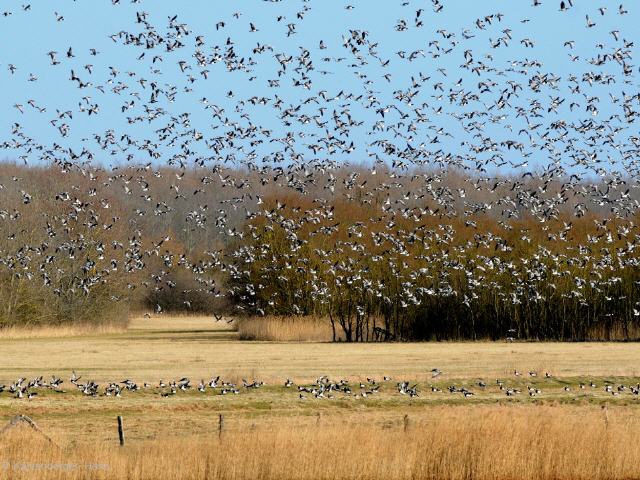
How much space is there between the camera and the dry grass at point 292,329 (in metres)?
84.4

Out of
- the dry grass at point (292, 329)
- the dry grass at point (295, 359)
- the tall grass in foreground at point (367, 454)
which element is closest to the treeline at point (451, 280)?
the dry grass at point (292, 329)

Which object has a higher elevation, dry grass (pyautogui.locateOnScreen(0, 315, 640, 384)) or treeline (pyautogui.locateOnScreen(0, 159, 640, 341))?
treeline (pyautogui.locateOnScreen(0, 159, 640, 341))

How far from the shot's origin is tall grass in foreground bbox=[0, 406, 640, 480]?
22906 mm

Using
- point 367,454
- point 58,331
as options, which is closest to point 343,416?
point 367,454

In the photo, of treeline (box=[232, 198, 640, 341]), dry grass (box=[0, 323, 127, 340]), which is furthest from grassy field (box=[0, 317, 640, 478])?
dry grass (box=[0, 323, 127, 340])

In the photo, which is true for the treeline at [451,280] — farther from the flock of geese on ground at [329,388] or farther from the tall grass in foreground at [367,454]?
the tall grass in foreground at [367,454]

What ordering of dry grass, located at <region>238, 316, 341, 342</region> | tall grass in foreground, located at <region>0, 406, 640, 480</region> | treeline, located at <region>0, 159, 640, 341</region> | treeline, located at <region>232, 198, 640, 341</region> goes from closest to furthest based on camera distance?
tall grass in foreground, located at <region>0, 406, 640, 480</region> < treeline, located at <region>0, 159, 640, 341</region> < treeline, located at <region>232, 198, 640, 341</region> < dry grass, located at <region>238, 316, 341, 342</region>

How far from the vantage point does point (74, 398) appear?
37.5 metres

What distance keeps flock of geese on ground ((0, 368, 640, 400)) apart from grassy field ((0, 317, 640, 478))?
20cm

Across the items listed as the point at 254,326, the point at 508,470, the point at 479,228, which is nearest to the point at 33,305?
the point at 254,326

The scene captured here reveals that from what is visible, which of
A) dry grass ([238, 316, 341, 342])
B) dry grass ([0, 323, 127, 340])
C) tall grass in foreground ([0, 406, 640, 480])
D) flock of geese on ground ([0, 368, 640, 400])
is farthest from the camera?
dry grass ([0, 323, 127, 340])

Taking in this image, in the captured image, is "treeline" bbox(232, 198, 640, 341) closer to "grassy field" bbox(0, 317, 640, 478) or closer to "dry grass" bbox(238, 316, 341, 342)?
"dry grass" bbox(238, 316, 341, 342)

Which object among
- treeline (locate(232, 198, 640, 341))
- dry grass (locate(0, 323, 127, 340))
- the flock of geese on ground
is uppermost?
treeline (locate(232, 198, 640, 341))

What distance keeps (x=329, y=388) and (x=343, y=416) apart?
3263mm
